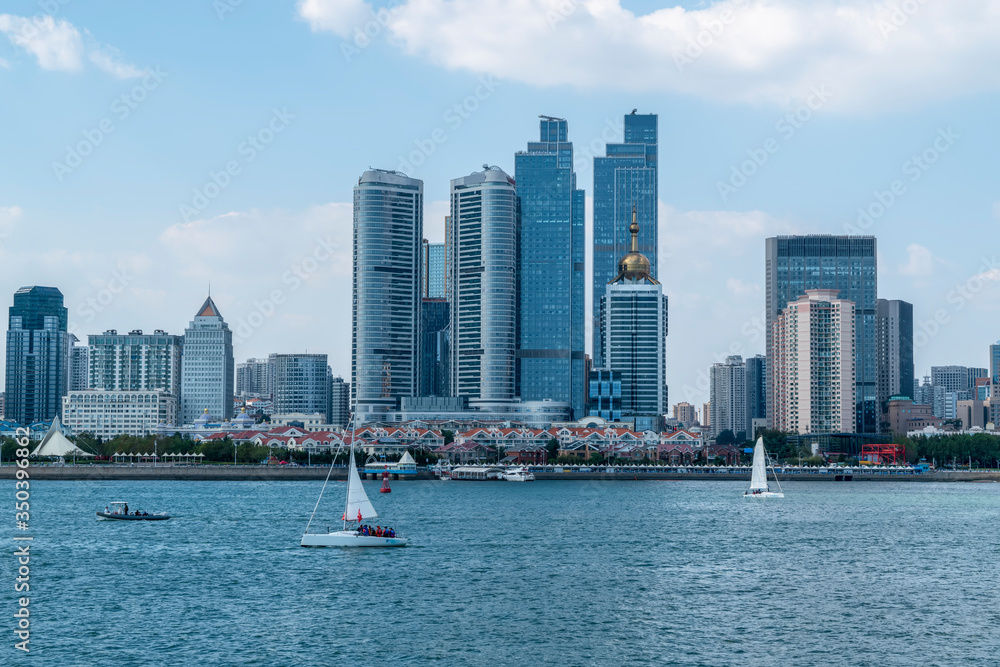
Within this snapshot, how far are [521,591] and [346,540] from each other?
1979 cm

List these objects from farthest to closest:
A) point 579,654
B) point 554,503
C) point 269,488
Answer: point 269,488, point 554,503, point 579,654

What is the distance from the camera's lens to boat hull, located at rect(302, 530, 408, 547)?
275ft

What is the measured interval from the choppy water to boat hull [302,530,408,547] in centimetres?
99

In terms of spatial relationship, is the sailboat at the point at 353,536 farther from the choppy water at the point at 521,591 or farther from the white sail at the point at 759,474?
the white sail at the point at 759,474

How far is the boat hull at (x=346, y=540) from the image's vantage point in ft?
275

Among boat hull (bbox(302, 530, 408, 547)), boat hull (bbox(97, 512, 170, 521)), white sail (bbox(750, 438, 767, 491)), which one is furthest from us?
white sail (bbox(750, 438, 767, 491))

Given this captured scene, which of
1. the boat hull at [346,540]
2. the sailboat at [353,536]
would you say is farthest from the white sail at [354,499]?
the boat hull at [346,540]

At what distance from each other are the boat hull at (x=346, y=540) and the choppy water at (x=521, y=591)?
99 cm

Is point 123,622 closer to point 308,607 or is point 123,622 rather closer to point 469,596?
point 308,607

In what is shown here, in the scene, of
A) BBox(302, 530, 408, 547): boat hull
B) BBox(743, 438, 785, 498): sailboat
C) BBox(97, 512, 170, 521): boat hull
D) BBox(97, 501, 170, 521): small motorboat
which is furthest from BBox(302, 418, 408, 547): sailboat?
BBox(743, 438, 785, 498): sailboat

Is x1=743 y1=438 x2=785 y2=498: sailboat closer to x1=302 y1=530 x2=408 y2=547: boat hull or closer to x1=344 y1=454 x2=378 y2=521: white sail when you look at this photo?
x1=344 y1=454 x2=378 y2=521: white sail

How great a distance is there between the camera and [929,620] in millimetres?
60031

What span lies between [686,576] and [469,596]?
1545 centimetres

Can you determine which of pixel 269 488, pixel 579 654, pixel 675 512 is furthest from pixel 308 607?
pixel 269 488
